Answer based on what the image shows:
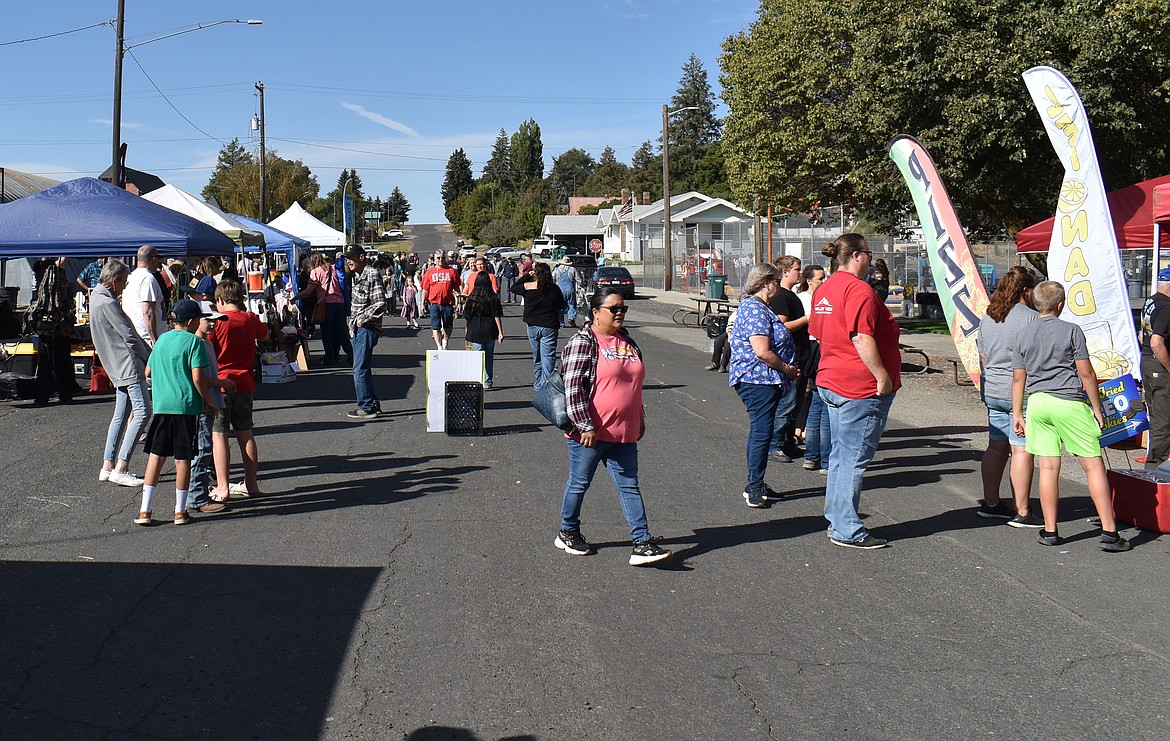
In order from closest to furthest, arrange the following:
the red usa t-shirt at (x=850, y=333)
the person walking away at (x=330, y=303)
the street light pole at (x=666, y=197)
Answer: the red usa t-shirt at (x=850, y=333)
the person walking away at (x=330, y=303)
the street light pole at (x=666, y=197)

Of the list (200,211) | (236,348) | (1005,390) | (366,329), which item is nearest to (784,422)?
(1005,390)

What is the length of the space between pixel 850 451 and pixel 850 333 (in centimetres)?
79

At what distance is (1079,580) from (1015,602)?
0.69 m

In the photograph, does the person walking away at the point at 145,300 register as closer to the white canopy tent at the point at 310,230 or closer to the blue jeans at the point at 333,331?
the blue jeans at the point at 333,331

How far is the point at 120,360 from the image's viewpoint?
861 cm

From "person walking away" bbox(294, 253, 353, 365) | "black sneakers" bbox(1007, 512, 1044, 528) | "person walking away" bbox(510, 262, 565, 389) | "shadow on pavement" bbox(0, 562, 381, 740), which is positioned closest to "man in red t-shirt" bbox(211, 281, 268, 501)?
"shadow on pavement" bbox(0, 562, 381, 740)

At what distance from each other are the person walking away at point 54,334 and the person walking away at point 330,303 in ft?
14.4

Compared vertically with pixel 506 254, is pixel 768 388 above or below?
below

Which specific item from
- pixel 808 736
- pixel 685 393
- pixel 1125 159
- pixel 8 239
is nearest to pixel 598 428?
pixel 808 736

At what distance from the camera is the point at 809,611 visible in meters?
5.54

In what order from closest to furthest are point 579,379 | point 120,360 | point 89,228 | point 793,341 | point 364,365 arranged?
point 579,379 < point 120,360 < point 793,341 < point 364,365 < point 89,228

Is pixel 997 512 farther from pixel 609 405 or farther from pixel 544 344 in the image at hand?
pixel 544 344

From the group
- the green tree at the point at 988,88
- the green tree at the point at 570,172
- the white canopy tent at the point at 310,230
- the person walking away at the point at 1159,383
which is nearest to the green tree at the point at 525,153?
the green tree at the point at 570,172

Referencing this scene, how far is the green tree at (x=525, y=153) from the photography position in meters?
169
